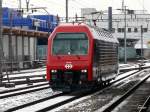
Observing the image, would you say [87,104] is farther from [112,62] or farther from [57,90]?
[112,62]

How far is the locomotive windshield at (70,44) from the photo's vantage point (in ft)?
72.8

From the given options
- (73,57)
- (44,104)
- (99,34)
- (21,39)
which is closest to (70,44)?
(73,57)

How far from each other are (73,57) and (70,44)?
65 cm

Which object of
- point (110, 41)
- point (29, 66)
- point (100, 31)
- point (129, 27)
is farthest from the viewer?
point (129, 27)

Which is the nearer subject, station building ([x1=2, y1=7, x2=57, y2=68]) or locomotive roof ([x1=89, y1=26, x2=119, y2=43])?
locomotive roof ([x1=89, y1=26, x2=119, y2=43])

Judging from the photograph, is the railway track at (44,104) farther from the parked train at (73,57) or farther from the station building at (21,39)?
the station building at (21,39)

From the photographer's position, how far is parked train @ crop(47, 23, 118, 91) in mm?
21812

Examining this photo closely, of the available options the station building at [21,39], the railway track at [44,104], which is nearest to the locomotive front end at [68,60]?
the railway track at [44,104]

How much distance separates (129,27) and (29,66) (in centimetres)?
6347

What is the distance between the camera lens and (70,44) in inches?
880

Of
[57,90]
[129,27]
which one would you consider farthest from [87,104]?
[129,27]

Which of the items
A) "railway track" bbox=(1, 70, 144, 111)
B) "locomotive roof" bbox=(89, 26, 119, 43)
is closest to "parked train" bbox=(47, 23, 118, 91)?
"locomotive roof" bbox=(89, 26, 119, 43)

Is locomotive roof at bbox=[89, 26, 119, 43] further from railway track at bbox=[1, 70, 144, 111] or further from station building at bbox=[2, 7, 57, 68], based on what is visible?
station building at bbox=[2, 7, 57, 68]

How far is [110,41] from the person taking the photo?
90.3 ft
